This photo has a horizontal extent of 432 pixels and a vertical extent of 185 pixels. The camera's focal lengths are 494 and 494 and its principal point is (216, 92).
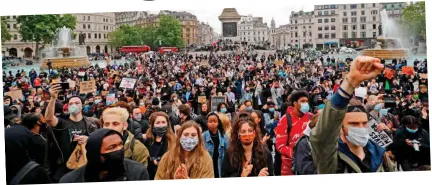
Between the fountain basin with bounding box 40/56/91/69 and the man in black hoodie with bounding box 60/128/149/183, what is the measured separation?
11.3 ft

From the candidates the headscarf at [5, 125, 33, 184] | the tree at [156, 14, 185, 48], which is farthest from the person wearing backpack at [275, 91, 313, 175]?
the headscarf at [5, 125, 33, 184]

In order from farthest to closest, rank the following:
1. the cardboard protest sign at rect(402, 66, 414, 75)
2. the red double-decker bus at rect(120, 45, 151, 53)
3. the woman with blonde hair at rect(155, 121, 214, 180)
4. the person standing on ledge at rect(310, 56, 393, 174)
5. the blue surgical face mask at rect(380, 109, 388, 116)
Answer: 1. the red double-decker bus at rect(120, 45, 151, 53)
2. the cardboard protest sign at rect(402, 66, 414, 75)
3. the blue surgical face mask at rect(380, 109, 388, 116)
4. the woman with blonde hair at rect(155, 121, 214, 180)
5. the person standing on ledge at rect(310, 56, 393, 174)

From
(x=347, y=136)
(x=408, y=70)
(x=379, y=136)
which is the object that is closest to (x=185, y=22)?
(x=379, y=136)

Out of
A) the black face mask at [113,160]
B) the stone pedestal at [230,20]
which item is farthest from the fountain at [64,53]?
the black face mask at [113,160]

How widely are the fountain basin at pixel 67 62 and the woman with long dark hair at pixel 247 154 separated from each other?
12.7ft

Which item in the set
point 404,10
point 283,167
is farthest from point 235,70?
point 404,10

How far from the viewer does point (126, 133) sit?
29.0 feet

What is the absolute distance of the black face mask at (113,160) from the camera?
7148 mm

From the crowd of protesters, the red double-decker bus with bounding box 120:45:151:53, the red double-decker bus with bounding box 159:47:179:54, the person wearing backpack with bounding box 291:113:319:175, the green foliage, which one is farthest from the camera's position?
the red double-decker bus with bounding box 159:47:179:54

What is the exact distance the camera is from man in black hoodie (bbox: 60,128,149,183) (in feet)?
23.4

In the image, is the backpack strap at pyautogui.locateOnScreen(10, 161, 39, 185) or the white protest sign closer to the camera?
the backpack strap at pyautogui.locateOnScreen(10, 161, 39, 185)

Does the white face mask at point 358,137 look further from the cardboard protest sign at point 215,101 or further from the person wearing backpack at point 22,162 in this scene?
the person wearing backpack at point 22,162

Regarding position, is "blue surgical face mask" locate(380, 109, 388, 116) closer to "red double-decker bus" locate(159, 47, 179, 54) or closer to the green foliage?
the green foliage

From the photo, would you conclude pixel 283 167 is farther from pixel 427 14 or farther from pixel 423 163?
pixel 427 14
